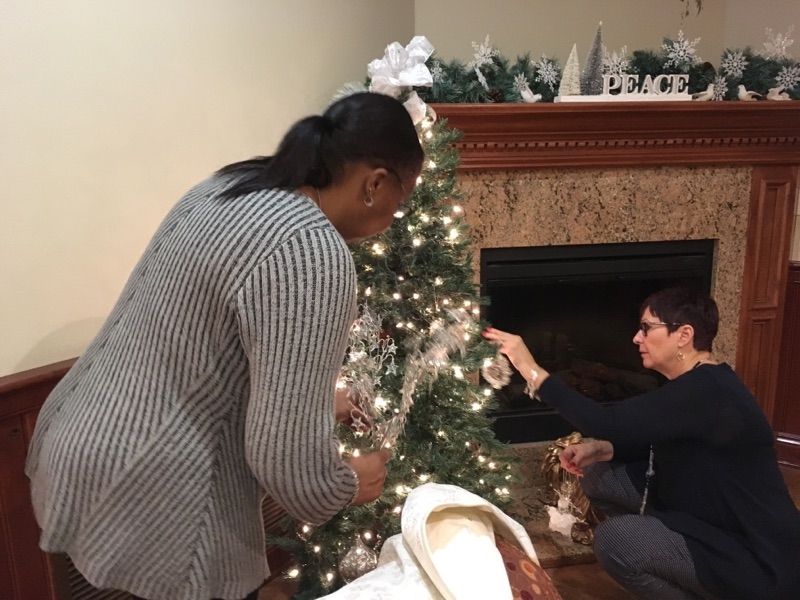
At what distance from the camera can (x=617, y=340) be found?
8.91 ft

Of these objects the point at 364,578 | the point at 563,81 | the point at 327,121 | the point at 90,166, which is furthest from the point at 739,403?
the point at 90,166

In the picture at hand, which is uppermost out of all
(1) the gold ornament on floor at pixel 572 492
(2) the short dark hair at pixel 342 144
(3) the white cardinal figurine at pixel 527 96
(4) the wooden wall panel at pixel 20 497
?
(3) the white cardinal figurine at pixel 527 96

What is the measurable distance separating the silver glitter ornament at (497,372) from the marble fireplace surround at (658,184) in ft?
2.49

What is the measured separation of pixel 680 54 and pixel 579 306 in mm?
1062

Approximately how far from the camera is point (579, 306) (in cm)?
264

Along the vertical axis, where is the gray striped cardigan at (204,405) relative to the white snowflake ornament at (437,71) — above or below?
below

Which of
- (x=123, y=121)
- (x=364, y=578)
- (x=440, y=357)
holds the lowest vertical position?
(x=364, y=578)

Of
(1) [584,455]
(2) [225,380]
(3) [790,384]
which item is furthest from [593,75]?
(2) [225,380]

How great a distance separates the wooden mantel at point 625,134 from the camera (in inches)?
85.4

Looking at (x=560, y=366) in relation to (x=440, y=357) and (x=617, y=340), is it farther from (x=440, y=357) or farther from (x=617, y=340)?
(x=440, y=357)

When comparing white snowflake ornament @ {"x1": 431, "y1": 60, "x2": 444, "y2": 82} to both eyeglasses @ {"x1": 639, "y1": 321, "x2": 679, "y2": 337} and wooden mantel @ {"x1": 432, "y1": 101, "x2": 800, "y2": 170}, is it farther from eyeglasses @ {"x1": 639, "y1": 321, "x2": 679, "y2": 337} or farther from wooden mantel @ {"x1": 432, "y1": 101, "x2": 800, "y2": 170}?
eyeglasses @ {"x1": 639, "y1": 321, "x2": 679, "y2": 337}

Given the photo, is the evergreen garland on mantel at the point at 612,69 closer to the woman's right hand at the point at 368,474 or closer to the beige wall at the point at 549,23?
the beige wall at the point at 549,23

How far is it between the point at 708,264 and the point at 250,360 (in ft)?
7.68

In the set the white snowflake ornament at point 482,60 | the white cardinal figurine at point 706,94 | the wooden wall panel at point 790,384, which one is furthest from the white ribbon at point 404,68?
the wooden wall panel at point 790,384
